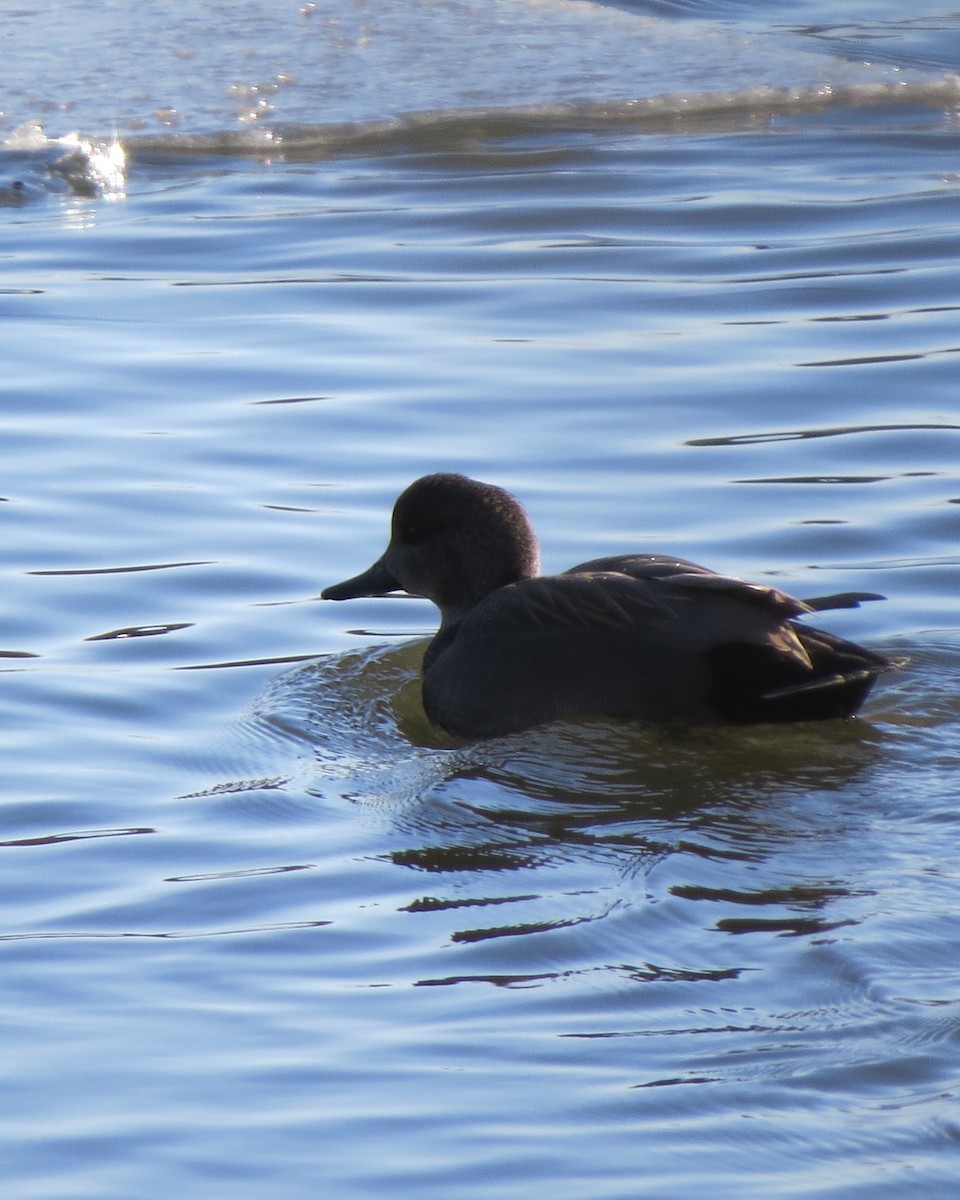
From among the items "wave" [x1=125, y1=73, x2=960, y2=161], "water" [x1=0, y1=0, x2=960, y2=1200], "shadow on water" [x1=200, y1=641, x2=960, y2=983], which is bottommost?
"shadow on water" [x1=200, y1=641, x2=960, y2=983]

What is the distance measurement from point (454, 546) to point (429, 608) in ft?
2.48

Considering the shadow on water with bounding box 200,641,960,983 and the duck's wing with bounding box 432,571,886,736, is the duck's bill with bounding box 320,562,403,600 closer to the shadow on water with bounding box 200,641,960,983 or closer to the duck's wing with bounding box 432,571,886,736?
the shadow on water with bounding box 200,641,960,983

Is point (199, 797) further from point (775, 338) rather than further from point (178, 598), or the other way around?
point (775, 338)

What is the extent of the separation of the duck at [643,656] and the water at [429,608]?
0.11m

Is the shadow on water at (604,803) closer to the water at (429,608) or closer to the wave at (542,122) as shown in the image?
the water at (429,608)

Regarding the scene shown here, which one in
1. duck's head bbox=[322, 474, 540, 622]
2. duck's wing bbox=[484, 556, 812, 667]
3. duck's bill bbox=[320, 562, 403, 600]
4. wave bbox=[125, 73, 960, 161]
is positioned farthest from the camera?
wave bbox=[125, 73, 960, 161]

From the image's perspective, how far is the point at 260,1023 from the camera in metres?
3.91

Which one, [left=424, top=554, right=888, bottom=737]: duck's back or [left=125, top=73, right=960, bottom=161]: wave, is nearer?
[left=424, top=554, right=888, bottom=737]: duck's back

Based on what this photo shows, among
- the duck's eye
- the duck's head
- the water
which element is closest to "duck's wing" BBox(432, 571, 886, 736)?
the water

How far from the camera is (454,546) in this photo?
6500 millimetres

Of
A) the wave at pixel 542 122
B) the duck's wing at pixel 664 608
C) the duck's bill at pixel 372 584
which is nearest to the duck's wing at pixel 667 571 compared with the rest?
the duck's wing at pixel 664 608

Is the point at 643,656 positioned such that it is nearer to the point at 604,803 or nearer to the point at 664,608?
the point at 664,608

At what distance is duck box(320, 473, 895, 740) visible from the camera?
559 cm

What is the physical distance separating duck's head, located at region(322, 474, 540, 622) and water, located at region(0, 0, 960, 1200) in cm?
25
